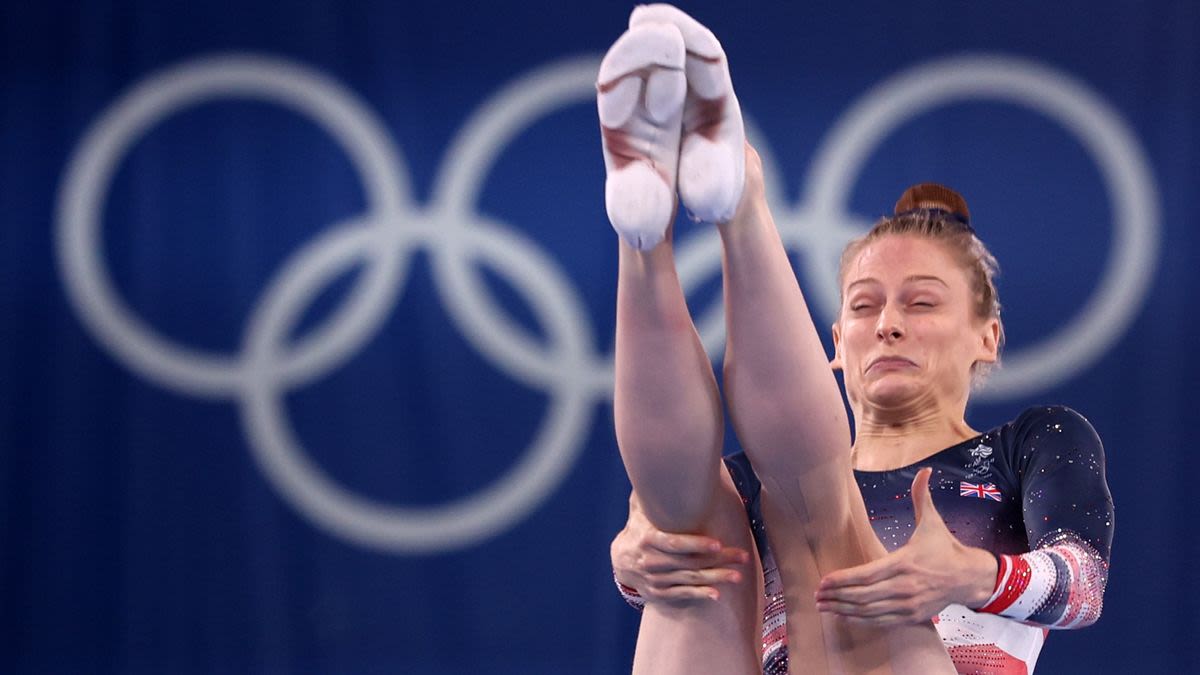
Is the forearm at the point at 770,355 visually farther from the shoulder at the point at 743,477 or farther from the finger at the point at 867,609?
the shoulder at the point at 743,477

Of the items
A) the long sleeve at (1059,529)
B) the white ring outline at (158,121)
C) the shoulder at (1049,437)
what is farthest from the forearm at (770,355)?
the white ring outline at (158,121)

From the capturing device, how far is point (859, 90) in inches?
152

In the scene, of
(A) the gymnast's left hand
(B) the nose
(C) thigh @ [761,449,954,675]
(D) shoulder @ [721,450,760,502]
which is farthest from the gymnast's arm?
(D) shoulder @ [721,450,760,502]

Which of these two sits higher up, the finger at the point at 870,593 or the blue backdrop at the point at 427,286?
the blue backdrop at the point at 427,286

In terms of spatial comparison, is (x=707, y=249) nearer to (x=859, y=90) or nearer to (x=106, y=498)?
(x=859, y=90)

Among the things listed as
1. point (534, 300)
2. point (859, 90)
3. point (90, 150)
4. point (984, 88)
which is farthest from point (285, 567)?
point (984, 88)

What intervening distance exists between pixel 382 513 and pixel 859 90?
194 cm

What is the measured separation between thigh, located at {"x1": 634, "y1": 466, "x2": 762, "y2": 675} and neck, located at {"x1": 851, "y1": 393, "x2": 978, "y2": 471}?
46cm

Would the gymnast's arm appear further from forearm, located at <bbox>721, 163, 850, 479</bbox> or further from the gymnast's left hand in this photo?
forearm, located at <bbox>721, 163, 850, 479</bbox>

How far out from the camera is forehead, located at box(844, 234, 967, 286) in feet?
7.16

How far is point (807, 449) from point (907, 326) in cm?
58

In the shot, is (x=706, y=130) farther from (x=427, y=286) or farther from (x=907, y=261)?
(x=427, y=286)

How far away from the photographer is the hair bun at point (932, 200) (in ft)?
7.61

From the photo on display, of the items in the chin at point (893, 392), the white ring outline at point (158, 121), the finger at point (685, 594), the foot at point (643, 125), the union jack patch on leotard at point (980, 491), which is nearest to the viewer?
the foot at point (643, 125)
